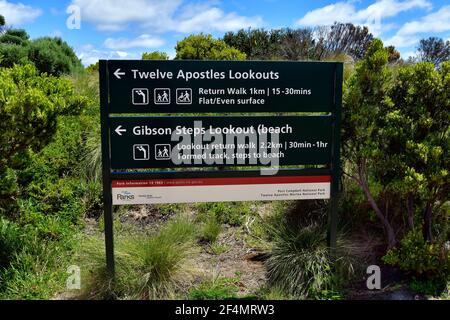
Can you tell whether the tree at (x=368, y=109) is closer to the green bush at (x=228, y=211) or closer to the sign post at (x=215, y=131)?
the sign post at (x=215, y=131)

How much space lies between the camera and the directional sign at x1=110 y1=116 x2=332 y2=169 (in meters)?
→ 4.05

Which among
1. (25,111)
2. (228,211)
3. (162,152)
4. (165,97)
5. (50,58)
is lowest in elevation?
(228,211)

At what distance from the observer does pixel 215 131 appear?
13.5 feet

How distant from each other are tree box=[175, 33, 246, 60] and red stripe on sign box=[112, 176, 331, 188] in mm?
9930

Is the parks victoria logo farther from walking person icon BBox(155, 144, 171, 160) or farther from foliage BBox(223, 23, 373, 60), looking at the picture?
foliage BBox(223, 23, 373, 60)

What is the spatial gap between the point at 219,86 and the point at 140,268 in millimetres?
1779

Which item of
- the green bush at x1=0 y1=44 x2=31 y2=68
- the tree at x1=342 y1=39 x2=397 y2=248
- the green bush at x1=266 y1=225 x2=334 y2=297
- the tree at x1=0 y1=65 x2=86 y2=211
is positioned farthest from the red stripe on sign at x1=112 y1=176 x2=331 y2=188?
the green bush at x1=0 y1=44 x2=31 y2=68

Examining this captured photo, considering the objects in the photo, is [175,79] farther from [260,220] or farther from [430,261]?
[430,261]

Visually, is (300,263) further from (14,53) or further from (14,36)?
(14,36)

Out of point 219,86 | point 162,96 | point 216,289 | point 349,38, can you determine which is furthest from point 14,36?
point 216,289

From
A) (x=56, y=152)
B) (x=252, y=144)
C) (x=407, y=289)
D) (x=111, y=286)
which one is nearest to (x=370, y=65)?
(x=252, y=144)

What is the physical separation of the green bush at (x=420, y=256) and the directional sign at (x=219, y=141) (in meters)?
1.03

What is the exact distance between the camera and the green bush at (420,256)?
13.4 feet

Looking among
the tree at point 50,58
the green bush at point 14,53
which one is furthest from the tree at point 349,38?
the green bush at point 14,53
